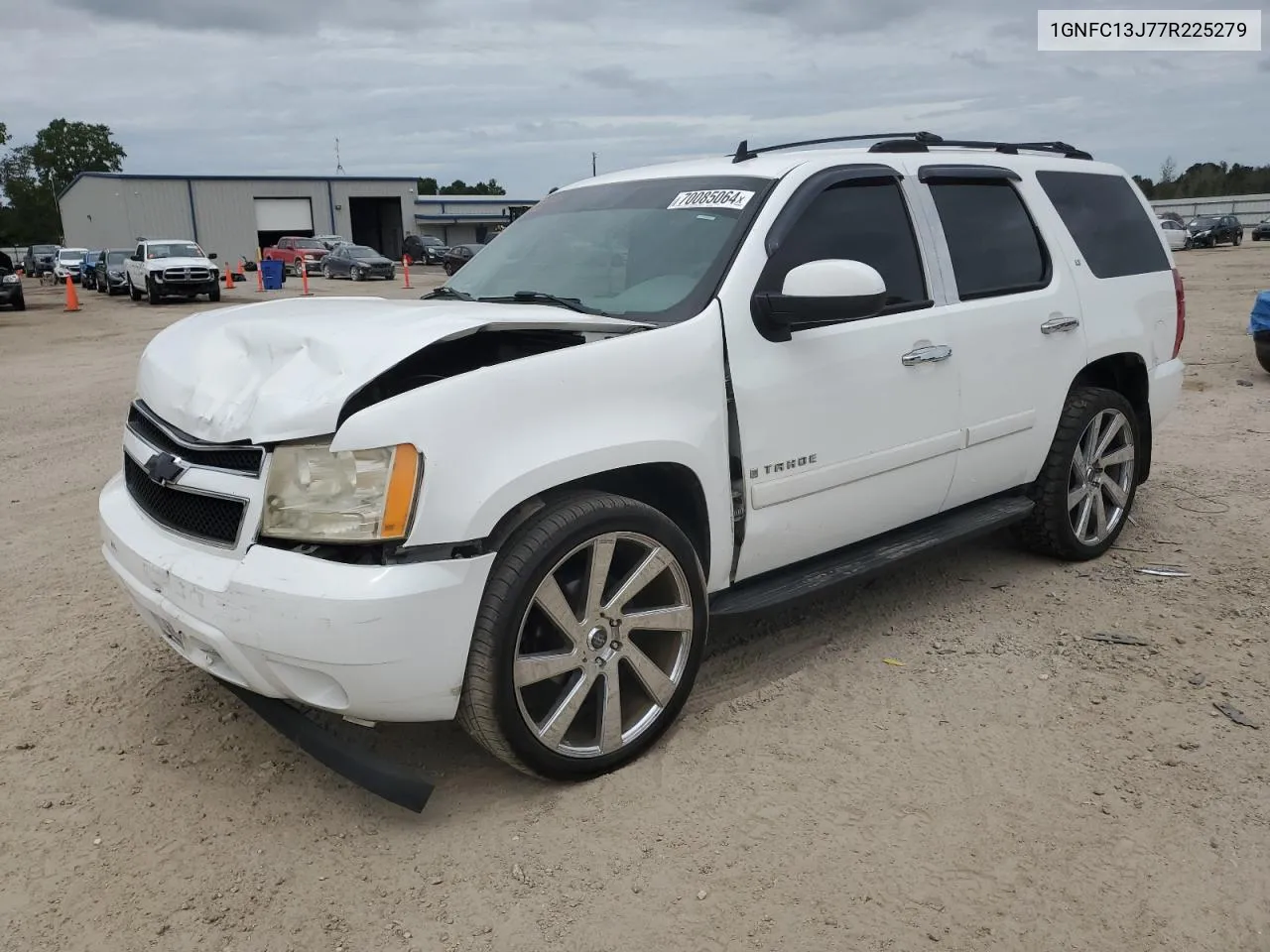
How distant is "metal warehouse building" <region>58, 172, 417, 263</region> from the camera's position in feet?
183

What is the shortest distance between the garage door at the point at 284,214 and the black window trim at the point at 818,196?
200 ft

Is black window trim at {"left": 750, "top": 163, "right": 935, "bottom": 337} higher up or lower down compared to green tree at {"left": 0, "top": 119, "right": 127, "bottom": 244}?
Answer: lower down

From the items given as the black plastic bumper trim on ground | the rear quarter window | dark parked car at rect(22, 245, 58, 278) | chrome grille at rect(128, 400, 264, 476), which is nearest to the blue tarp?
the rear quarter window

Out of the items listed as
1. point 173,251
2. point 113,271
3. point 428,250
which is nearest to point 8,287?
point 173,251

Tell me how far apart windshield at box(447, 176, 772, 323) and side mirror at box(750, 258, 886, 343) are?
21cm

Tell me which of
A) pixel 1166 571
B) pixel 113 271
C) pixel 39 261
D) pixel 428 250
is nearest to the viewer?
pixel 1166 571

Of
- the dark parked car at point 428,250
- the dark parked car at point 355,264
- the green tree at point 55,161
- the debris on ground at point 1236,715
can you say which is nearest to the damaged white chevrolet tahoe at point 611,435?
the debris on ground at point 1236,715

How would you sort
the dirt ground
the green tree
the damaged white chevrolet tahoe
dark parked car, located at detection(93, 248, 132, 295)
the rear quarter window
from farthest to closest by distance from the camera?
the green tree
dark parked car, located at detection(93, 248, 132, 295)
the rear quarter window
the damaged white chevrolet tahoe
the dirt ground

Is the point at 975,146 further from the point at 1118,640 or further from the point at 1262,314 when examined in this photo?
the point at 1262,314

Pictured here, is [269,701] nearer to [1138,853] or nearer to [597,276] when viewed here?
[597,276]

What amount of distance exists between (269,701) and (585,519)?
1087 millimetres

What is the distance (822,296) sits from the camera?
3.13m

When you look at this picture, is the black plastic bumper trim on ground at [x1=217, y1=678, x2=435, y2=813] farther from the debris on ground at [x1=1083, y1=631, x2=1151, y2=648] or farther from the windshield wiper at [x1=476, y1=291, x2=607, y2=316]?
the debris on ground at [x1=1083, y1=631, x2=1151, y2=648]

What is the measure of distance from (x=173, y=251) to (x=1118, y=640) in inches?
1131
